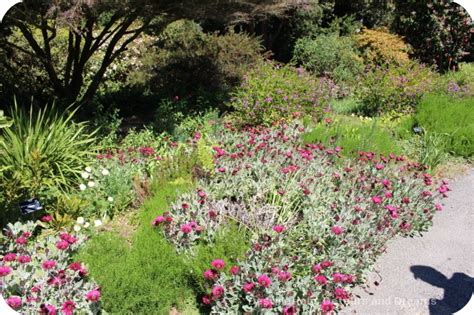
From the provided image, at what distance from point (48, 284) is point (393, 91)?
6660 mm

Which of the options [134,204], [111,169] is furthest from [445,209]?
[111,169]

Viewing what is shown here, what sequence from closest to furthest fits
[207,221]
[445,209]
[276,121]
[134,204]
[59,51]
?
1. [207,221]
2. [134,204]
3. [445,209]
4. [276,121]
5. [59,51]

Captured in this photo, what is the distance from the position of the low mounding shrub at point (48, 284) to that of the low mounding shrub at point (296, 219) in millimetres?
705

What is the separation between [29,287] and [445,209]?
413 cm

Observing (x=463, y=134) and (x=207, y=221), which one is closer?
(x=207, y=221)

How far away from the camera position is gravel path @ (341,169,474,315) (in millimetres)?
3301

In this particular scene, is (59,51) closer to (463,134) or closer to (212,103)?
(212,103)

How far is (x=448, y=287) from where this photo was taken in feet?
11.6

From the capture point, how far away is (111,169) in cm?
457

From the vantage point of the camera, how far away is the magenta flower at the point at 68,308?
102 inches

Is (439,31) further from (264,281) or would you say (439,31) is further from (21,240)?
(21,240)

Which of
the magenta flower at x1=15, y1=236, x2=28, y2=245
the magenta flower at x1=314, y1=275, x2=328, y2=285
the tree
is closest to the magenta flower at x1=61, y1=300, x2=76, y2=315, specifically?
the magenta flower at x1=15, y1=236, x2=28, y2=245

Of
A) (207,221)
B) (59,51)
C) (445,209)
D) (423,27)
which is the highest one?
(423,27)

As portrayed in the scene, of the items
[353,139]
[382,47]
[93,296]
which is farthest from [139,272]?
[382,47]
